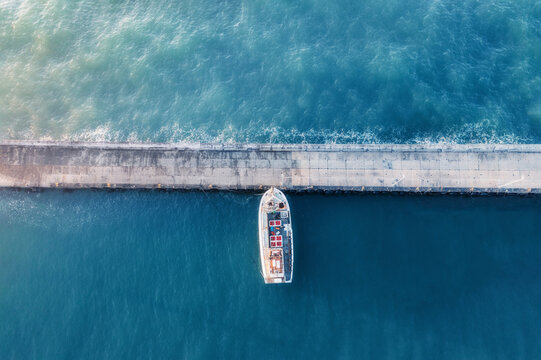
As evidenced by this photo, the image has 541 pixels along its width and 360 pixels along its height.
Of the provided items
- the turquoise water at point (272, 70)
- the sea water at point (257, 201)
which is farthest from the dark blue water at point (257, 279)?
the turquoise water at point (272, 70)

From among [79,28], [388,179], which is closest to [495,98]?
[388,179]

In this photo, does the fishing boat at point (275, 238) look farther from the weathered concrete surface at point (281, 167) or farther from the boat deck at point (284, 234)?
the weathered concrete surface at point (281, 167)

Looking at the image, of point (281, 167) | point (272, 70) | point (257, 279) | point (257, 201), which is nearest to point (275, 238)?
point (257, 279)

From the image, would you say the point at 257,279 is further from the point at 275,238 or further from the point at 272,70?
the point at 272,70

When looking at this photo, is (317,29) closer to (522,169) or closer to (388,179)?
(388,179)

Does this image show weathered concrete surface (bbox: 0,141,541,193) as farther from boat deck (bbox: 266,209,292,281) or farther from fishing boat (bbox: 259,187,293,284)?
boat deck (bbox: 266,209,292,281)

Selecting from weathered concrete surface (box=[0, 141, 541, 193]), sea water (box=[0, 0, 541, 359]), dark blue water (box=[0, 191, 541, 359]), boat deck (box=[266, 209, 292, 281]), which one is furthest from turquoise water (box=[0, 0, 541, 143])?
boat deck (box=[266, 209, 292, 281])

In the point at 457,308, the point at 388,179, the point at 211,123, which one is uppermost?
the point at 211,123
